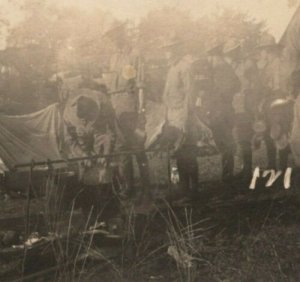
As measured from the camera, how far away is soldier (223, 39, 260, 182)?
479cm

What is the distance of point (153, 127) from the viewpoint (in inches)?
188

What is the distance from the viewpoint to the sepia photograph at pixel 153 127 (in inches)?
172

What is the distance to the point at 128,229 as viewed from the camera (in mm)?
4258

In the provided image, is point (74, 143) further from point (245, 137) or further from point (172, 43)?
point (245, 137)

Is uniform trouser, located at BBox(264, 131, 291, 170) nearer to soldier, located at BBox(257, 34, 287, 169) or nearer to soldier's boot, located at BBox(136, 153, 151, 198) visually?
soldier, located at BBox(257, 34, 287, 169)

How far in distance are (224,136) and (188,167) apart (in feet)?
1.26

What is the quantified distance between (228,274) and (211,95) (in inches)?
59.1

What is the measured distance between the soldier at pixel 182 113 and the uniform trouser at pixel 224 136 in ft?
0.57

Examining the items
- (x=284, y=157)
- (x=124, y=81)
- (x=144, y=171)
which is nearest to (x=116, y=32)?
(x=124, y=81)

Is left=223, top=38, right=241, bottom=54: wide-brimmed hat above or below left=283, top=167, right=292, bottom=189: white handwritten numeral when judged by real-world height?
above

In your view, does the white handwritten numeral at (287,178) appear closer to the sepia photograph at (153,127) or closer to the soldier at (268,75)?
the sepia photograph at (153,127)

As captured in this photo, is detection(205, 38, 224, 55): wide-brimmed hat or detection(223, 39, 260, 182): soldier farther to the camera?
detection(223, 39, 260, 182): soldier

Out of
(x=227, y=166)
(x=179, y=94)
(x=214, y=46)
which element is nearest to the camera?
(x=214, y=46)

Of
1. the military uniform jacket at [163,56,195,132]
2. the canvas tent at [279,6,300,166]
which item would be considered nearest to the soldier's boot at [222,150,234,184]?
the military uniform jacket at [163,56,195,132]
